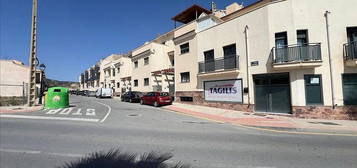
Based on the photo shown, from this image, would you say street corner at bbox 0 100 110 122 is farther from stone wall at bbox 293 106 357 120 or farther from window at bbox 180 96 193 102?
stone wall at bbox 293 106 357 120

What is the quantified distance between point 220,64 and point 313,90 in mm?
7338

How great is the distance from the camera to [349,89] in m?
11.9

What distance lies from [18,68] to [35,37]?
20.7 m

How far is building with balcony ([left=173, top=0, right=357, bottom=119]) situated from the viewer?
12.0 metres

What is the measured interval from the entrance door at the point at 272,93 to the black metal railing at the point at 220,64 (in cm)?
213

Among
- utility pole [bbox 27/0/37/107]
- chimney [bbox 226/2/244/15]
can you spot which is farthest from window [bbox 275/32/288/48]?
utility pole [bbox 27/0/37/107]

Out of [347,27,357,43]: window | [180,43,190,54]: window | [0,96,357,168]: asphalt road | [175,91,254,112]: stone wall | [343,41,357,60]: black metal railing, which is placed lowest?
[0,96,357,168]: asphalt road

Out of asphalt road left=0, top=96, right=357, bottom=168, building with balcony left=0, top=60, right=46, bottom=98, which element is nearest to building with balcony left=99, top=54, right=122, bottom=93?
building with balcony left=0, top=60, right=46, bottom=98

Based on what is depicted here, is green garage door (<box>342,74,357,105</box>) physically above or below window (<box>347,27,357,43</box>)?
below

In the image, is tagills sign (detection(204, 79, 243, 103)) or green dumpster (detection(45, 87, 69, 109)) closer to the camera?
tagills sign (detection(204, 79, 243, 103))

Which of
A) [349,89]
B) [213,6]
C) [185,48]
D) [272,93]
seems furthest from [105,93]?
[349,89]

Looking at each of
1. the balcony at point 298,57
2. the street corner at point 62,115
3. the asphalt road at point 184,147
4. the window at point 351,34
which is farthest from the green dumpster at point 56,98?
the window at point 351,34

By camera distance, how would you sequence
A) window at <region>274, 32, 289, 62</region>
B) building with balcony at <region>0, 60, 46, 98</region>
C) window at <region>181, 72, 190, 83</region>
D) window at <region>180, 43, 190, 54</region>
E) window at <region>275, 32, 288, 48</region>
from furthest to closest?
building with balcony at <region>0, 60, 46, 98</region>
window at <region>180, 43, 190, 54</region>
window at <region>181, 72, 190, 83</region>
window at <region>275, 32, 288, 48</region>
window at <region>274, 32, 289, 62</region>

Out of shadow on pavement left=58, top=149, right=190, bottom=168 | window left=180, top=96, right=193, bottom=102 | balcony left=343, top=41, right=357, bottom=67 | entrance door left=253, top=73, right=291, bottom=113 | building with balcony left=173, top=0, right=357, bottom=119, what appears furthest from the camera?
window left=180, top=96, right=193, bottom=102
